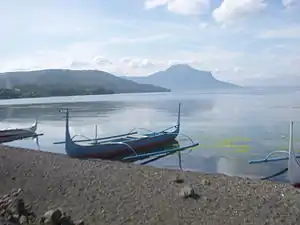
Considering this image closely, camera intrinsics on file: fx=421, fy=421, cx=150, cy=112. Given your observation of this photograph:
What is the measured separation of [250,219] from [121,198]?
2.77m

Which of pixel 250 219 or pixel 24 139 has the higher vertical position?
pixel 250 219

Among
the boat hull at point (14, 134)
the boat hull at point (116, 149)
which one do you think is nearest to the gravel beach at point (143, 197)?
the boat hull at point (116, 149)

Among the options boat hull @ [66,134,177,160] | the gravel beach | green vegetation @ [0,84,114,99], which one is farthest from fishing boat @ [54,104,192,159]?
green vegetation @ [0,84,114,99]

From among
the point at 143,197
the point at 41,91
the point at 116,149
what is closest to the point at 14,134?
the point at 116,149

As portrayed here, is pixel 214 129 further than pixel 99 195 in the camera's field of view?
Yes

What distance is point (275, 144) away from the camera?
78.6 ft

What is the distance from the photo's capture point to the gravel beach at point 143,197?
777cm

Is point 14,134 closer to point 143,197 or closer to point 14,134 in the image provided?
point 14,134

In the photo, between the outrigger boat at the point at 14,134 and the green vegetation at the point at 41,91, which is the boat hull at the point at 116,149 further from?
the green vegetation at the point at 41,91

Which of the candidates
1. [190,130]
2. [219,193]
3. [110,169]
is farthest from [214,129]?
[219,193]

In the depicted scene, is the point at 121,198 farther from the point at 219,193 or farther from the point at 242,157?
the point at 242,157

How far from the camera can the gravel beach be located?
777 cm

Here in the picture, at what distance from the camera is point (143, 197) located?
8.91m

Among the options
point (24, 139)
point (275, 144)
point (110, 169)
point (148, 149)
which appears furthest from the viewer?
point (24, 139)
